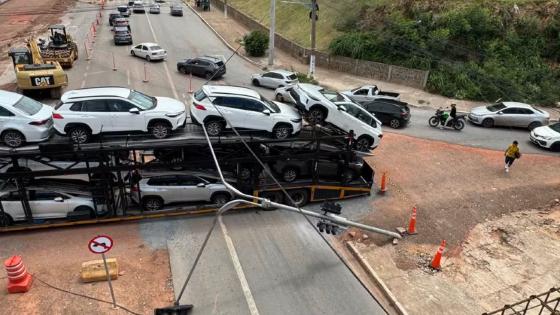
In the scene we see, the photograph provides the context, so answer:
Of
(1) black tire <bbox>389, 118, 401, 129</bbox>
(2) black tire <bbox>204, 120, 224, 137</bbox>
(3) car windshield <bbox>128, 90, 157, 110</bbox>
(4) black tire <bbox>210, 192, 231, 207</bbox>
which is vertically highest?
(3) car windshield <bbox>128, 90, 157, 110</bbox>

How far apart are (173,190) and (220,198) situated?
1.65 meters

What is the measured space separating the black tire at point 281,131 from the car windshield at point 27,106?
7882 millimetres

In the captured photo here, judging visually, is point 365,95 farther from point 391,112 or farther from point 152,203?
point 152,203

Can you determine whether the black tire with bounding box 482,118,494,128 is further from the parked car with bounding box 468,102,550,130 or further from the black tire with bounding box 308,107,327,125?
the black tire with bounding box 308,107,327,125

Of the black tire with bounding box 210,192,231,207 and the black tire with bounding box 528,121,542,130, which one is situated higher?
the black tire with bounding box 528,121,542,130

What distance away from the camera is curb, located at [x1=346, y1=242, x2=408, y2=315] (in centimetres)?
1219

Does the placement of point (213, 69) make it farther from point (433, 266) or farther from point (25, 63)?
point (433, 266)

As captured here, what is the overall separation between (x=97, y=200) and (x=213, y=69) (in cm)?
1814

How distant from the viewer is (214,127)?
1570 cm

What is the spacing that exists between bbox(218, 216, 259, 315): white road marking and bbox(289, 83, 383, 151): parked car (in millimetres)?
5200

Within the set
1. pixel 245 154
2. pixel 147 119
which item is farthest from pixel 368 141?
pixel 147 119

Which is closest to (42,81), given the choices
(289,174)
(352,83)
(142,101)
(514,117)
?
(142,101)

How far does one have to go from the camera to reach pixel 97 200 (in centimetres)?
1466

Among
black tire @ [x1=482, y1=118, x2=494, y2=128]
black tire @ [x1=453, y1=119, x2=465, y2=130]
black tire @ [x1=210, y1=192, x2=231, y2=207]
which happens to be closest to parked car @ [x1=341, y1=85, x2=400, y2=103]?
black tire @ [x1=453, y1=119, x2=465, y2=130]
